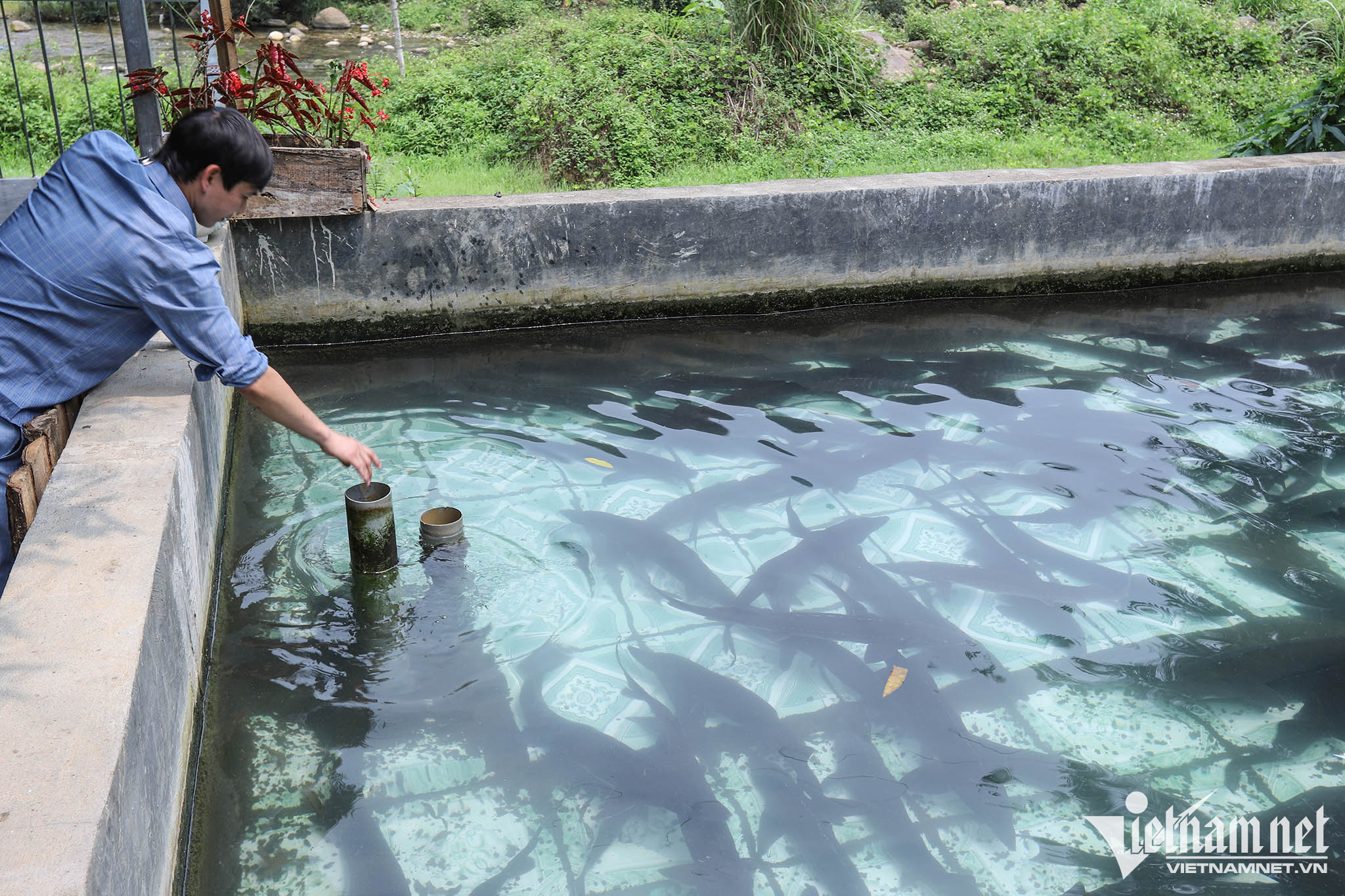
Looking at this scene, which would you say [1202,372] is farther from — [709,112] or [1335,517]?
[709,112]

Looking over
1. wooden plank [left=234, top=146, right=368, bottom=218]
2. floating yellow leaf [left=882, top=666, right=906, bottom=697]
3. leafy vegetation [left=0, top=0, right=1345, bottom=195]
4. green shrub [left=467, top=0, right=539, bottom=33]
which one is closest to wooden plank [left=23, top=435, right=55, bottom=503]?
floating yellow leaf [left=882, top=666, right=906, bottom=697]

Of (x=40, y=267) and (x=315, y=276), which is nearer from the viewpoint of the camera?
(x=40, y=267)

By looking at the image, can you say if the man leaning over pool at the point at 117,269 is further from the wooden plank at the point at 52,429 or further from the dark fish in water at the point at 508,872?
the dark fish in water at the point at 508,872

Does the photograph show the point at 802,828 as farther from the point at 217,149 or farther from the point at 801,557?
the point at 217,149

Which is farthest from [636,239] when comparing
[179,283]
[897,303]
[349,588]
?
[179,283]

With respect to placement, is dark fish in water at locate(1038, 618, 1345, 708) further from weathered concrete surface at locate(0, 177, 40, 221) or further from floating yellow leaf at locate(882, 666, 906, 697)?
weathered concrete surface at locate(0, 177, 40, 221)

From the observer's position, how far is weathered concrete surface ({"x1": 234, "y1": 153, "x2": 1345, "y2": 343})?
5652mm

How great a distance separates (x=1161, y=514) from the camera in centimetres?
432

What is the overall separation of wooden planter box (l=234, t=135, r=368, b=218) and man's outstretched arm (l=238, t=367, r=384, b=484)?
2620 mm

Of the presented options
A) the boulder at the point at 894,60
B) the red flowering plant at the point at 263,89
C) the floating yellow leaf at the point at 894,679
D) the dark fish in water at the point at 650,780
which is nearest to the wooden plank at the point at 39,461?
the dark fish in water at the point at 650,780

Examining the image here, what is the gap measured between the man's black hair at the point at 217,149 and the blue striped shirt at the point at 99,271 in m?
0.10

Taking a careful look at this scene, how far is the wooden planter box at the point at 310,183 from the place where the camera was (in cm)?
528

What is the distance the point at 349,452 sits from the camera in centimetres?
317

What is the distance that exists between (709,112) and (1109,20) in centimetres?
509
